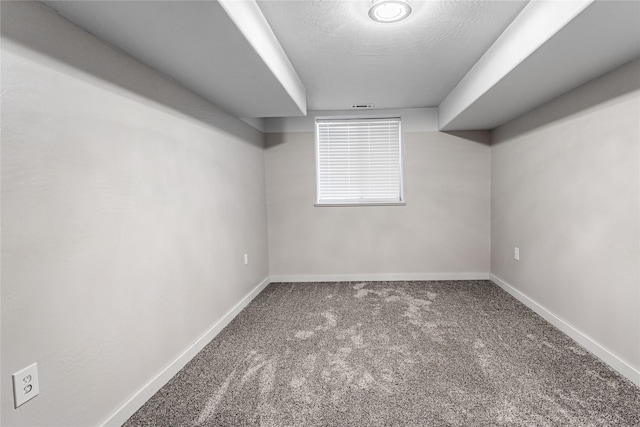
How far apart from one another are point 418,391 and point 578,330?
1525 millimetres

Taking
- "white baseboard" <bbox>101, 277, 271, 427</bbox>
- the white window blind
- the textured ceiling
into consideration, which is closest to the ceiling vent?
the white window blind

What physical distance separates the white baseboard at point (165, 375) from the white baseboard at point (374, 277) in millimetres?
1214

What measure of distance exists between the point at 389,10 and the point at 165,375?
2.61 m

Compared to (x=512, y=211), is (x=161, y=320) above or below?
below

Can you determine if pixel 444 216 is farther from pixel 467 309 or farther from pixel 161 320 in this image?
pixel 161 320

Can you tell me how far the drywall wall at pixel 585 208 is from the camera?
1.93 m

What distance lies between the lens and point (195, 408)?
175cm

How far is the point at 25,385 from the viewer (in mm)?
1165

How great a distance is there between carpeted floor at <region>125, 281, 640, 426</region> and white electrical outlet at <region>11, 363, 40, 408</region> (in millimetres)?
632

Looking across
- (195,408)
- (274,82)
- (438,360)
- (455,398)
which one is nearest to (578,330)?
(438,360)

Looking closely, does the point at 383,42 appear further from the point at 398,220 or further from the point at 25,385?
the point at 25,385

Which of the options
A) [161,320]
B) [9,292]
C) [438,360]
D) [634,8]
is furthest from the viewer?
[438,360]

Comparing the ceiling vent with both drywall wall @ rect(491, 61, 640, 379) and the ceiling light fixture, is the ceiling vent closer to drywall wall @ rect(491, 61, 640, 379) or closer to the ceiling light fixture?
drywall wall @ rect(491, 61, 640, 379)

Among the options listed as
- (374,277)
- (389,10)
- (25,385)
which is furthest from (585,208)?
(25,385)
